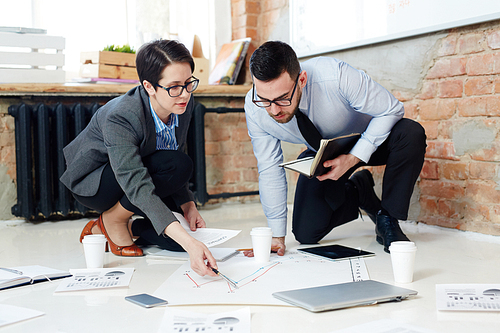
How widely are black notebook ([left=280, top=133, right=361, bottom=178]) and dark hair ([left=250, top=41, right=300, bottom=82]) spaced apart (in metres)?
0.27

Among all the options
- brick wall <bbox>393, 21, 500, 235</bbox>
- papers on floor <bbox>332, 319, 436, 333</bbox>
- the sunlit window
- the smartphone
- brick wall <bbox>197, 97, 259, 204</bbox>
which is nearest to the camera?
papers on floor <bbox>332, 319, 436, 333</bbox>

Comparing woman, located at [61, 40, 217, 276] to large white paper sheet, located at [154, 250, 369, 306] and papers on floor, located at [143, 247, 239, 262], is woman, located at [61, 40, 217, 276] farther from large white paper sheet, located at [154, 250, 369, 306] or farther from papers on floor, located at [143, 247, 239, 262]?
large white paper sheet, located at [154, 250, 369, 306]

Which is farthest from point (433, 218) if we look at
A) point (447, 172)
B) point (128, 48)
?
point (128, 48)

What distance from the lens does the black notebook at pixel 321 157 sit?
158cm

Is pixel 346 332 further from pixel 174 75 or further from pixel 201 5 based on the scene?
pixel 201 5

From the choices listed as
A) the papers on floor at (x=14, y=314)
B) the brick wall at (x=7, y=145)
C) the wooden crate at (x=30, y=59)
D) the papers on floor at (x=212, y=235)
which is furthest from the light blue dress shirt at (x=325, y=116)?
the brick wall at (x=7, y=145)

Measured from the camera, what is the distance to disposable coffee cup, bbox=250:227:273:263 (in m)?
1.63

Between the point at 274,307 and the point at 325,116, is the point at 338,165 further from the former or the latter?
the point at 274,307

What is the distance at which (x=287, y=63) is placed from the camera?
159 centimetres

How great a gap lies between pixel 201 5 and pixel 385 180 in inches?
83.5

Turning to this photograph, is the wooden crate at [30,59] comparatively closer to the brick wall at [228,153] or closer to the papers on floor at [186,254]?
the brick wall at [228,153]

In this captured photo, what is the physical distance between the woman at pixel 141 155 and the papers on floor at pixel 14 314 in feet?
1.40

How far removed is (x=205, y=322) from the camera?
3.59ft

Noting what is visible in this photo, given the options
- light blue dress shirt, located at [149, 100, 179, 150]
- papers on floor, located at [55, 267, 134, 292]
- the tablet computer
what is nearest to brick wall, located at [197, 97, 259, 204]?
light blue dress shirt, located at [149, 100, 179, 150]
